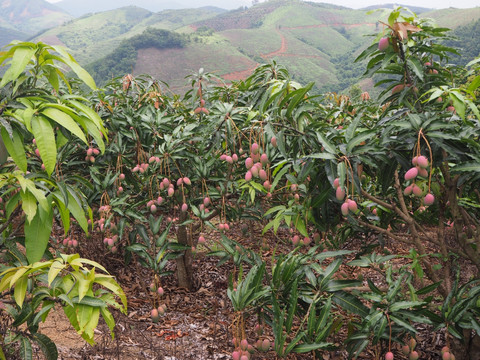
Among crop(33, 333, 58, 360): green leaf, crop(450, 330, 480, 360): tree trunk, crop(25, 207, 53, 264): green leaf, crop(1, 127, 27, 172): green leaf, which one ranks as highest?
crop(1, 127, 27, 172): green leaf

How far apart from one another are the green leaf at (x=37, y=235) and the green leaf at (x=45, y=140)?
0.24 meters

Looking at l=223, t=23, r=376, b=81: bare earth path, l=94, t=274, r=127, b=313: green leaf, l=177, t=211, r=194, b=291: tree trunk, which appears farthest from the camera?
l=223, t=23, r=376, b=81: bare earth path

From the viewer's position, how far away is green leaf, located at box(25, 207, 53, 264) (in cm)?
112

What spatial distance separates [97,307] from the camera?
107 centimetres

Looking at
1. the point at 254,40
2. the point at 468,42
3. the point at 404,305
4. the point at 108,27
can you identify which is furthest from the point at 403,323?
the point at 108,27

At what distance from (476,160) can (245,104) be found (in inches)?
70.1

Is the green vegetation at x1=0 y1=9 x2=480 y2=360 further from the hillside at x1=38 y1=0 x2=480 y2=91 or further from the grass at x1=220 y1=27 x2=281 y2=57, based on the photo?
the grass at x1=220 y1=27 x2=281 y2=57

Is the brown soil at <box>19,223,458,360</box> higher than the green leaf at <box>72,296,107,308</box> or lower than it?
lower

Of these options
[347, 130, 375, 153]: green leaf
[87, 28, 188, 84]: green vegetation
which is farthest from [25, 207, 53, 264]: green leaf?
[87, 28, 188, 84]: green vegetation

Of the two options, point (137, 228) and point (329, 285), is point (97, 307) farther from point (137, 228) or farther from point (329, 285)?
point (137, 228)

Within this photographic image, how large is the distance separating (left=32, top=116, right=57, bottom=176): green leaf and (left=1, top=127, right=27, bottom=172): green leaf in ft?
0.39

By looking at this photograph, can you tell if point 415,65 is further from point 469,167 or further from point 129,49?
point 129,49

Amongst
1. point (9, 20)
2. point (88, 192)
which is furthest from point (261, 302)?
point (9, 20)

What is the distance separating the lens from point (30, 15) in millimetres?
135375
